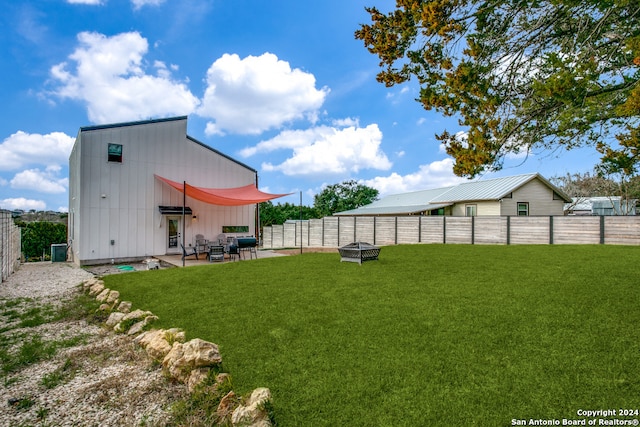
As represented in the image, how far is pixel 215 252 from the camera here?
35.6 ft

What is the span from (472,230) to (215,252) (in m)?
11.5

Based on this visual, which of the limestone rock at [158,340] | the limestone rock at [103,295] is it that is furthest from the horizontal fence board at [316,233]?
the limestone rock at [158,340]

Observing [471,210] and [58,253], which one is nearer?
[58,253]

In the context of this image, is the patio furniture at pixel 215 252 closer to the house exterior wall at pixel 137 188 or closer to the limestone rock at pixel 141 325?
the house exterior wall at pixel 137 188

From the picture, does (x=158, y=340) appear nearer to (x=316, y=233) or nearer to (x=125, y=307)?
(x=125, y=307)

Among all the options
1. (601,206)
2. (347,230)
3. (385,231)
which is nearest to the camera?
(385,231)

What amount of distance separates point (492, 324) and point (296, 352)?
249cm

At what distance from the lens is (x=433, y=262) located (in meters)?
8.46

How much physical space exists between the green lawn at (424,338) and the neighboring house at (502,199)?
12.1 m

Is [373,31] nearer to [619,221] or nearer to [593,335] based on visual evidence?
[593,335]

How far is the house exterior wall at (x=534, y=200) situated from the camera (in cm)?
1842

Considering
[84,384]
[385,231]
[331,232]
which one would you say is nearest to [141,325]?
[84,384]

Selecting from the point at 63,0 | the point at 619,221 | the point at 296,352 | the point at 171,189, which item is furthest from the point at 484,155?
the point at 171,189

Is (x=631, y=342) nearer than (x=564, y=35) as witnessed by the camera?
Yes
